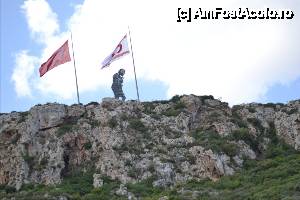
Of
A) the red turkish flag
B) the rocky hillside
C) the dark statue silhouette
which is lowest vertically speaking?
the rocky hillside

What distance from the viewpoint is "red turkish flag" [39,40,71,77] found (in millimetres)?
69562

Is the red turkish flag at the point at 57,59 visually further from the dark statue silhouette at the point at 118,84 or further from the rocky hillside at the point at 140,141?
the dark statue silhouette at the point at 118,84

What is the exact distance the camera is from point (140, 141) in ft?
228

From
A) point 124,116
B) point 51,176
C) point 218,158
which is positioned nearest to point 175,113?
point 124,116

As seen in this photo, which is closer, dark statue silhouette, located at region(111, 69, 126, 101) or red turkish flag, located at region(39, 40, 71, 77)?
red turkish flag, located at region(39, 40, 71, 77)

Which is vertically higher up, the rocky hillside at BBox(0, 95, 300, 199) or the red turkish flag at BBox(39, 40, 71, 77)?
the red turkish flag at BBox(39, 40, 71, 77)

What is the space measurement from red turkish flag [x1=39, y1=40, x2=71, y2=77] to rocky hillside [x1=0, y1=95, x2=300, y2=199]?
21.4 feet

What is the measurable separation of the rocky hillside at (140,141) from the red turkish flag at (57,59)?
6516 millimetres

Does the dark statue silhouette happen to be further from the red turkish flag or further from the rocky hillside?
the red turkish flag

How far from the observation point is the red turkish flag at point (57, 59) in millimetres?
69562

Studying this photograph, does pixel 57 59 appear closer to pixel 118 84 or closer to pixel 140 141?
pixel 140 141

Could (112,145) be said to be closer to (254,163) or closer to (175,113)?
(175,113)

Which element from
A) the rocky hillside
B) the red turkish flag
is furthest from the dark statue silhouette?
the red turkish flag

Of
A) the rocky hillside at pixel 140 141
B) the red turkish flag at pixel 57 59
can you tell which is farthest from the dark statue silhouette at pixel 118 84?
the red turkish flag at pixel 57 59
